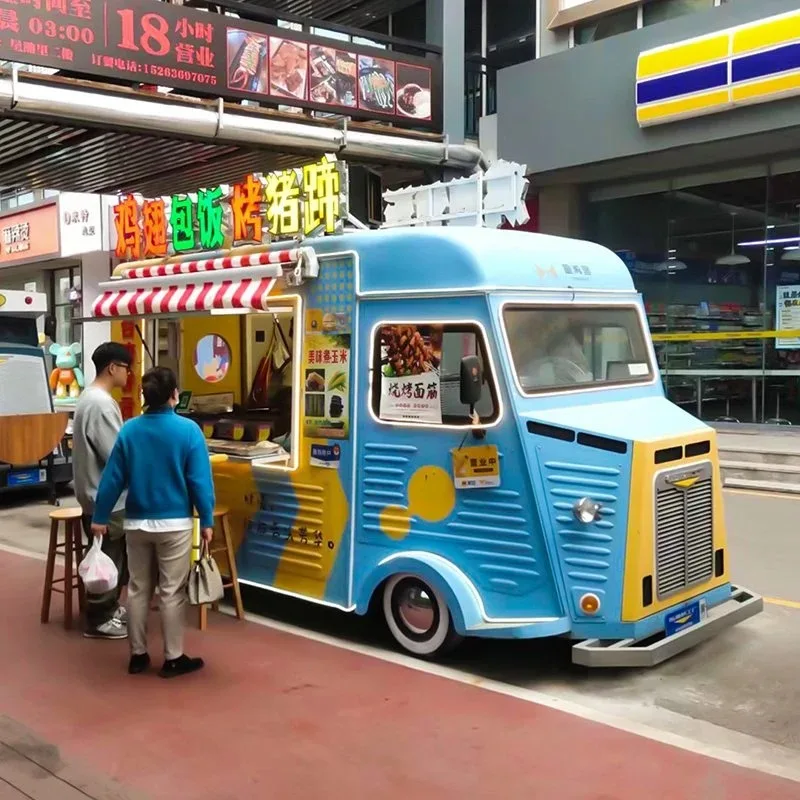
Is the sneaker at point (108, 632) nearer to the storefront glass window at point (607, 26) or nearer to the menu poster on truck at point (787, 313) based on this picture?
the menu poster on truck at point (787, 313)

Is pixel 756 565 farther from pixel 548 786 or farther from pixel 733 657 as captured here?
pixel 548 786

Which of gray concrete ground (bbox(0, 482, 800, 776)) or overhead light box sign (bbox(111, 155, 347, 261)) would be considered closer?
gray concrete ground (bbox(0, 482, 800, 776))

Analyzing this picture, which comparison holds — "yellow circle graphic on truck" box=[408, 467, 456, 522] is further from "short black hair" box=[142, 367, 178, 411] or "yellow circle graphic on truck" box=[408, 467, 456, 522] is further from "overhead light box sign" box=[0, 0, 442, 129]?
"overhead light box sign" box=[0, 0, 442, 129]

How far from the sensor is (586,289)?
580 cm

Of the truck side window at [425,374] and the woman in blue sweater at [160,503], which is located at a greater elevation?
the truck side window at [425,374]

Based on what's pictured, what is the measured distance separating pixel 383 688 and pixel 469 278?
7.67ft

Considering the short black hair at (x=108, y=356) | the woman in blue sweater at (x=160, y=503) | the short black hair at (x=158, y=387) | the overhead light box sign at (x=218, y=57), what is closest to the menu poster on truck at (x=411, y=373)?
the woman in blue sweater at (x=160, y=503)

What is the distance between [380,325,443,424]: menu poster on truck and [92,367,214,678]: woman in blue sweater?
1.18 metres

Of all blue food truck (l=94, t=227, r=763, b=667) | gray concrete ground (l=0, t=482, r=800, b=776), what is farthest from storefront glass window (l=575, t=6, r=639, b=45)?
gray concrete ground (l=0, t=482, r=800, b=776)

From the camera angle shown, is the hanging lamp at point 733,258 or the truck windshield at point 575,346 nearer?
the truck windshield at point 575,346

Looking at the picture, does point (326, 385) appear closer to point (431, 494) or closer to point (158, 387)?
point (431, 494)

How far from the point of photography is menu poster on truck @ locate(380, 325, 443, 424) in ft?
17.8

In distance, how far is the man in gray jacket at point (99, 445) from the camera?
5.82 m

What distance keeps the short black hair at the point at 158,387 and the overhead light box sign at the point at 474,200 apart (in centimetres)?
282
